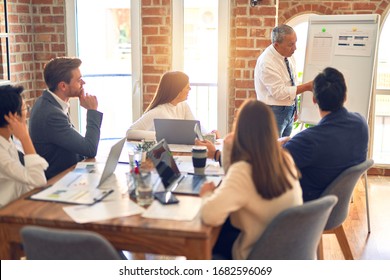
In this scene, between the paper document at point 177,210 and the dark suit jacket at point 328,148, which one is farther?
the dark suit jacket at point 328,148

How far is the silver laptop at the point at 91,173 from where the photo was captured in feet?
8.03

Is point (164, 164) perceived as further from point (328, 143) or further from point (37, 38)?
point (37, 38)

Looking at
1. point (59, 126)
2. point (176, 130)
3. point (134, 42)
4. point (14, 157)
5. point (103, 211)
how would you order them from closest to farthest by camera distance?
1. point (103, 211)
2. point (14, 157)
3. point (59, 126)
4. point (176, 130)
5. point (134, 42)

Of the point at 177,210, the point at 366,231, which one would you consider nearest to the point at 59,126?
the point at 177,210

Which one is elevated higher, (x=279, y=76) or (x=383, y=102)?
(x=279, y=76)

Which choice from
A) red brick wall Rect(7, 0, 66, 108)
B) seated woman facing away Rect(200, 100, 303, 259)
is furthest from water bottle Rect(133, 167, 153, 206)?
red brick wall Rect(7, 0, 66, 108)

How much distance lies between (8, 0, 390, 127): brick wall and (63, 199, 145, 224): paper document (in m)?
2.50

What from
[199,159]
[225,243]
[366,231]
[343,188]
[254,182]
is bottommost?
[366,231]

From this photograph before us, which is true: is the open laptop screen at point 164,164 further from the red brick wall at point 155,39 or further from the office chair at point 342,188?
the red brick wall at point 155,39

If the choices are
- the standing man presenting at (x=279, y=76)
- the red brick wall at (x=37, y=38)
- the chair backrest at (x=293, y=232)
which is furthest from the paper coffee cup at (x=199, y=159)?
the red brick wall at (x=37, y=38)

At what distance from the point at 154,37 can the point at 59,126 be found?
1.91 m

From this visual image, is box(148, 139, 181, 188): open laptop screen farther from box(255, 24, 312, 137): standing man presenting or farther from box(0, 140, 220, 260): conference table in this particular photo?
box(255, 24, 312, 137): standing man presenting

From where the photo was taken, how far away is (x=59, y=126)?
2.89 m

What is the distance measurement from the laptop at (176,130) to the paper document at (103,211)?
102 centimetres
